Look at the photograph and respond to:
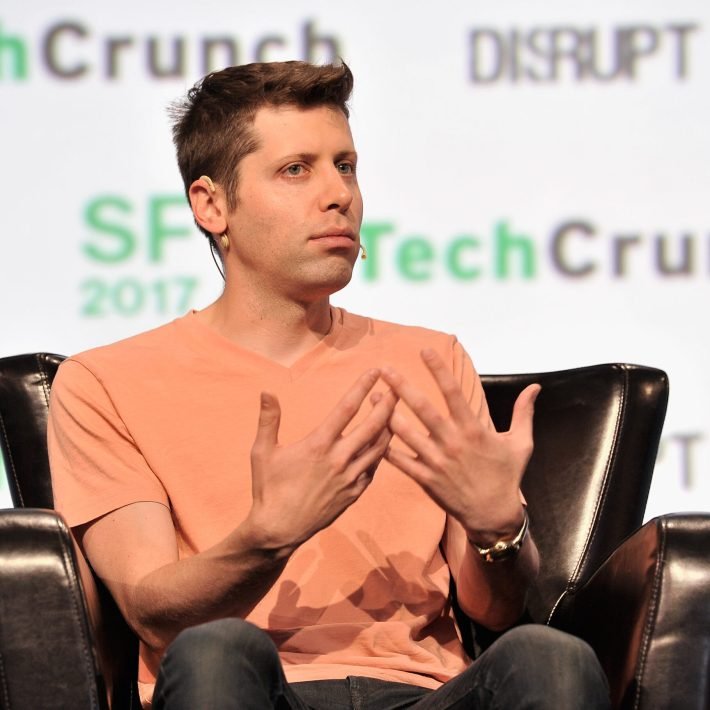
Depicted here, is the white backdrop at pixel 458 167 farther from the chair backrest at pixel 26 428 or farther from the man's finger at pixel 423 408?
the man's finger at pixel 423 408

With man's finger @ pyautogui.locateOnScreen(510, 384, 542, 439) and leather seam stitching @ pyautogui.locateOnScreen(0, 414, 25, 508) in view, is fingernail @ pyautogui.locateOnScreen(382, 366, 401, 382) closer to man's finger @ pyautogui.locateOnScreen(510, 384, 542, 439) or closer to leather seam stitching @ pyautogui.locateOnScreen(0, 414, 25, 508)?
man's finger @ pyautogui.locateOnScreen(510, 384, 542, 439)

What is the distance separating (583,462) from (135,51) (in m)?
1.31

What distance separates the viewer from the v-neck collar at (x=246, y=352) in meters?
2.01

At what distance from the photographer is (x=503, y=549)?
66.5 inches

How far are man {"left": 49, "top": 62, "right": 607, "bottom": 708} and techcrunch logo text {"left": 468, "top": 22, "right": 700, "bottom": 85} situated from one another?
82cm

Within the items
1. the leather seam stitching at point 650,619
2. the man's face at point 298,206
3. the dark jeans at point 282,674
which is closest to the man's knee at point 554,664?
the dark jeans at point 282,674

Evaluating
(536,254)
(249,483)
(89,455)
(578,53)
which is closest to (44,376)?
(89,455)

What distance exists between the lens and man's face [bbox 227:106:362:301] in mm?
1981

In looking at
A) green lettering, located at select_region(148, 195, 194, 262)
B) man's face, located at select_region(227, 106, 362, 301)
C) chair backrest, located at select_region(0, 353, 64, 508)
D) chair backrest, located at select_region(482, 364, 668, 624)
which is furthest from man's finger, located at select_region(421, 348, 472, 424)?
green lettering, located at select_region(148, 195, 194, 262)

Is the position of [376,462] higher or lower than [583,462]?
higher

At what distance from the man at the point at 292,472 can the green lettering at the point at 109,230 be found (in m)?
0.61

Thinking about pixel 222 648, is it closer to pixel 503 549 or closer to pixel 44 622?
pixel 44 622

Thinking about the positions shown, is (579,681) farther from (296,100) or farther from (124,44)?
(124,44)

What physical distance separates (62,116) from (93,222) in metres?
0.23
